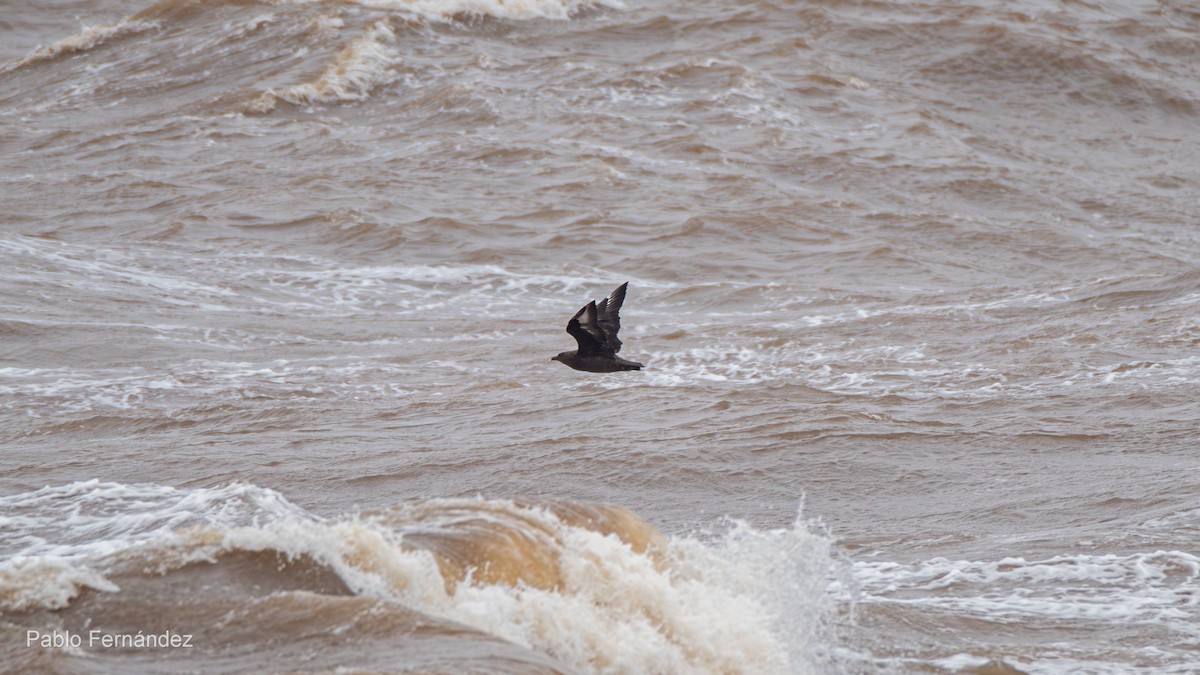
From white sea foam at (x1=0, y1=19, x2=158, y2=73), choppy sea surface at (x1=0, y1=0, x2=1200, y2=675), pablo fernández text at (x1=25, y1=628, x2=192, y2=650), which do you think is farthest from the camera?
white sea foam at (x1=0, y1=19, x2=158, y2=73)

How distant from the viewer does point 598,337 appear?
852 centimetres

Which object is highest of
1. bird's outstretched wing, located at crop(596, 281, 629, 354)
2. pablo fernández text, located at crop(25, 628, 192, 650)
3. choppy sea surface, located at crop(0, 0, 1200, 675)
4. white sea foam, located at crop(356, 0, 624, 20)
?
white sea foam, located at crop(356, 0, 624, 20)

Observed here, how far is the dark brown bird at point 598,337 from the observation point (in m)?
8.27

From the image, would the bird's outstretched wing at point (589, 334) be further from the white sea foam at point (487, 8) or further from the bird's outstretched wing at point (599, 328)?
the white sea foam at point (487, 8)

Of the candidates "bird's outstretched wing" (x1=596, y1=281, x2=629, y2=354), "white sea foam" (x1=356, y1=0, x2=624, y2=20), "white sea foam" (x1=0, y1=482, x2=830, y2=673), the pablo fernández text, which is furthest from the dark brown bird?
"white sea foam" (x1=356, y1=0, x2=624, y2=20)

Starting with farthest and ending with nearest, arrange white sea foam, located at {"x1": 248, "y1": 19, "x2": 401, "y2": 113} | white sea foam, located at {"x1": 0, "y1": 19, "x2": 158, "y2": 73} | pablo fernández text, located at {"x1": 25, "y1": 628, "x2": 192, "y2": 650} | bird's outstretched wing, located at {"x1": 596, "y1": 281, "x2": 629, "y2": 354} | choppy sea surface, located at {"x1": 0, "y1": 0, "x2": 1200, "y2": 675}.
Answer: white sea foam, located at {"x1": 0, "y1": 19, "x2": 158, "y2": 73}
white sea foam, located at {"x1": 248, "y1": 19, "x2": 401, "y2": 113}
bird's outstretched wing, located at {"x1": 596, "y1": 281, "x2": 629, "y2": 354}
choppy sea surface, located at {"x1": 0, "y1": 0, "x2": 1200, "y2": 675}
pablo fernández text, located at {"x1": 25, "y1": 628, "x2": 192, "y2": 650}

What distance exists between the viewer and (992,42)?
74.6 feet

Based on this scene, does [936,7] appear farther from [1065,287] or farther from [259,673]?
[259,673]

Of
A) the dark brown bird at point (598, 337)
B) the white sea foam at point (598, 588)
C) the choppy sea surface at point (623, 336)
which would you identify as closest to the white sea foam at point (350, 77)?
the choppy sea surface at point (623, 336)

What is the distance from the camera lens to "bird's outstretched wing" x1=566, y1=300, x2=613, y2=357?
328 inches

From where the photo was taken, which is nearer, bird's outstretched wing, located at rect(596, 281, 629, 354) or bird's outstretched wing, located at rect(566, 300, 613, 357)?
bird's outstretched wing, located at rect(596, 281, 629, 354)

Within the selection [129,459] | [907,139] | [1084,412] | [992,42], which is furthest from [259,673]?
[992,42]

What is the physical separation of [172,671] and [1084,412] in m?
6.82

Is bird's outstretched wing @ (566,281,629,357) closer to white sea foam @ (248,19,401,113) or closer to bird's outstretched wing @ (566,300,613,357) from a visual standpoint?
bird's outstretched wing @ (566,300,613,357)
